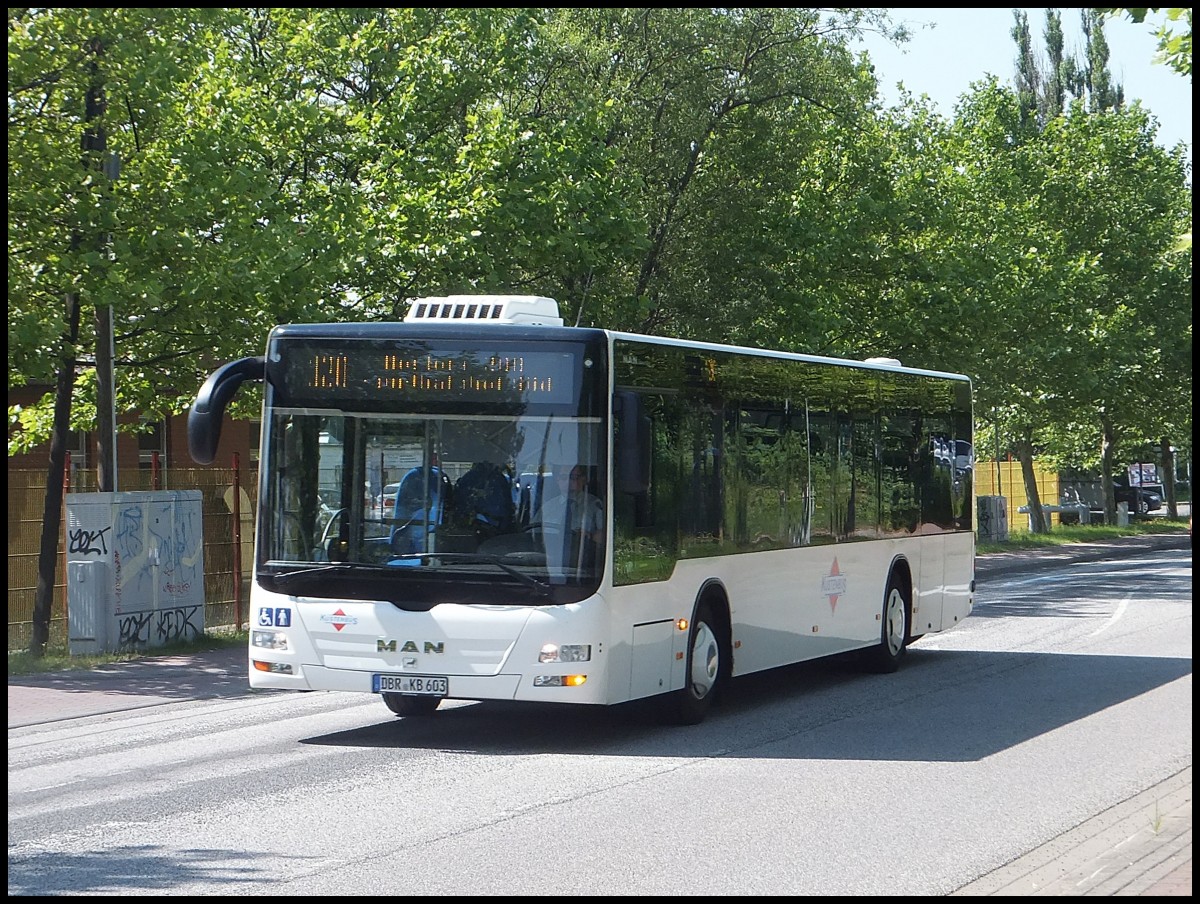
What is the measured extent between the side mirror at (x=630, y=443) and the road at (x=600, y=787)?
1.75 metres

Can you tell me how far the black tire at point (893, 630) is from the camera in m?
16.2

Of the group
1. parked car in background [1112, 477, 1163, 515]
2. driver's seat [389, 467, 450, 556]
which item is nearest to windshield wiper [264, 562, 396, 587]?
driver's seat [389, 467, 450, 556]

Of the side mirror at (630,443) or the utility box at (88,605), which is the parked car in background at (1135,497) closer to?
the utility box at (88,605)

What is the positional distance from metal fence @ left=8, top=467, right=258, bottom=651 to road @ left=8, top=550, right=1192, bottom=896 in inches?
246

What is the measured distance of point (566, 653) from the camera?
36.3 ft

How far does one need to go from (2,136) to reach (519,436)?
5119mm

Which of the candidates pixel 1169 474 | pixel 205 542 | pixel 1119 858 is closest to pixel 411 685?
pixel 1119 858

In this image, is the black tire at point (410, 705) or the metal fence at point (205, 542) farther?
the metal fence at point (205, 542)

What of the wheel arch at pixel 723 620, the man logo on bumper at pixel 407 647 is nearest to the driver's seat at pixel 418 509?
the man logo on bumper at pixel 407 647

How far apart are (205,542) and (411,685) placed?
1183 centimetres

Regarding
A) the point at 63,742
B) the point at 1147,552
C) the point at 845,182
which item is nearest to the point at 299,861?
the point at 63,742

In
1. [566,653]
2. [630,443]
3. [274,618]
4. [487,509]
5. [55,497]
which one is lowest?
[566,653]

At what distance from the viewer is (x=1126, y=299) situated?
5203 cm

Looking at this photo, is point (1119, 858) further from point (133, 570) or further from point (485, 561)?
point (133, 570)
